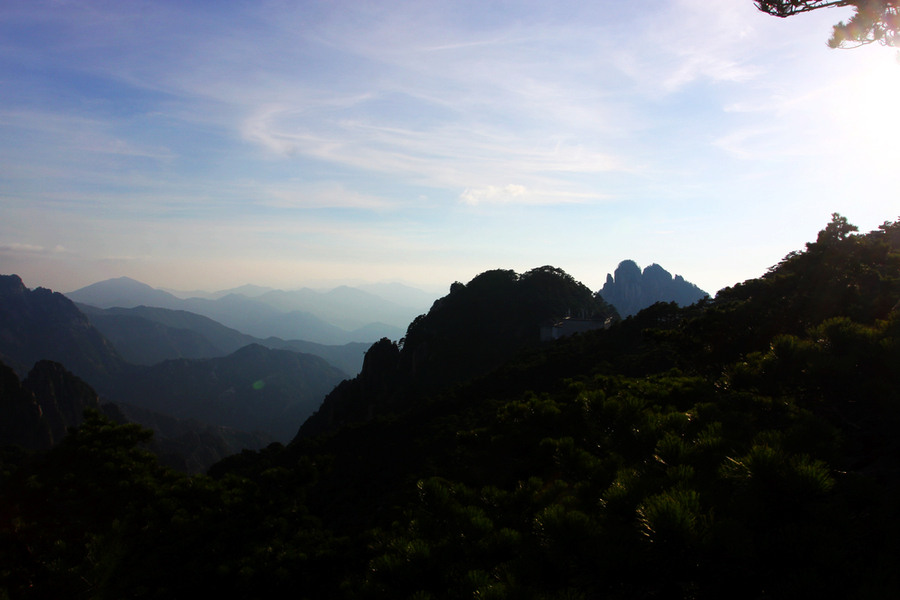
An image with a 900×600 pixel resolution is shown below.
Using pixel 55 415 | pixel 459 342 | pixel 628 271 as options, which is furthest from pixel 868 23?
pixel 628 271

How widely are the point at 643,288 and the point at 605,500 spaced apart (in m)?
154

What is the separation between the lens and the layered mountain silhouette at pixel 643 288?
140125mm

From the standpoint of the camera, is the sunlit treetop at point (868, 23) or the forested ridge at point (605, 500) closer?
the forested ridge at point (605, 500)

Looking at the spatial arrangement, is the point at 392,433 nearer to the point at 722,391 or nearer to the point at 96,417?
the point at 96,417

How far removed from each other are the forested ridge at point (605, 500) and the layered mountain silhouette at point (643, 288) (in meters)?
132

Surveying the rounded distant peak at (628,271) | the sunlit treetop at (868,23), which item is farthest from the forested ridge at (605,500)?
the rounded distant peak at (628,271)

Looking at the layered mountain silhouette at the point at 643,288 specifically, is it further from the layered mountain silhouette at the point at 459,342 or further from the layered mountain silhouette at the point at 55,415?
the layered mountain silhouette at the point at 55,415

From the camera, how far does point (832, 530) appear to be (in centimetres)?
294

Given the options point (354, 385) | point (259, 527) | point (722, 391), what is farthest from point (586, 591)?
point (354, 385)

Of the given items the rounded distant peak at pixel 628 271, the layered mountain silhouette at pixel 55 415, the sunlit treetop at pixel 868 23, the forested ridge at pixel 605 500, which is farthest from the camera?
the rounded distant peak at pixel 628 271

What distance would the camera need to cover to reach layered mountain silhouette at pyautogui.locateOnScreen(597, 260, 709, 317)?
140 meters

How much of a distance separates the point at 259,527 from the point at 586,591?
943 cm

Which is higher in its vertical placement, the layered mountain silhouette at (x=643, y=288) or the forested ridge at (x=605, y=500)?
the layered mountain silhouette at (x=643, y=288)

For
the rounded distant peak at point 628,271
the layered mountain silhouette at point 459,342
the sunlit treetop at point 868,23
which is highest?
the rounded distant peak at point 628,271
